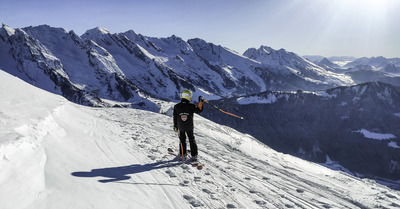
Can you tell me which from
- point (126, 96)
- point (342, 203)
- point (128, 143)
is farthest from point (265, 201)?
point (126, 96)

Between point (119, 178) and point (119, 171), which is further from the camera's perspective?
point (119, 171)

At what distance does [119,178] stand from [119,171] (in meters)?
0.72

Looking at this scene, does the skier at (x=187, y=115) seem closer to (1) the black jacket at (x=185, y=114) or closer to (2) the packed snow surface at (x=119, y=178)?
(1) the black jacket at (x=185, y=114)

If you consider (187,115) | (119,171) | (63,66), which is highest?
(63,66)

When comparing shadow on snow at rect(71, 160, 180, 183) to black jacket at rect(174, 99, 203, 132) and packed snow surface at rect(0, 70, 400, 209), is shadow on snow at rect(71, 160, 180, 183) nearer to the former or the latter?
packed snow surface at rect(0, 70, 400, 209)

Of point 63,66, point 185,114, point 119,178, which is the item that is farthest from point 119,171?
point 63,66

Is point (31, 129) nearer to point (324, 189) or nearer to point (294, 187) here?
point (294, 187)

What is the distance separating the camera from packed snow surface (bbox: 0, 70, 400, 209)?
5492 millimetres

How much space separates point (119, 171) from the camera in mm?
7984

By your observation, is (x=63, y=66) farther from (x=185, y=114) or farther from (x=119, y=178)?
(x=119, y=178)

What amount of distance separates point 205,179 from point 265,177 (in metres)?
2.88

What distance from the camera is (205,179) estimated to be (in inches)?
331

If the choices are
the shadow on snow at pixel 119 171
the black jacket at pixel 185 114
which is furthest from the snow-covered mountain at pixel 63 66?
the shadow on snow at pixel 119 171

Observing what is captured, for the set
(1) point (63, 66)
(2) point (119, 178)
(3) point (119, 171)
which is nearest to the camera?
(2) point (119, 178)
